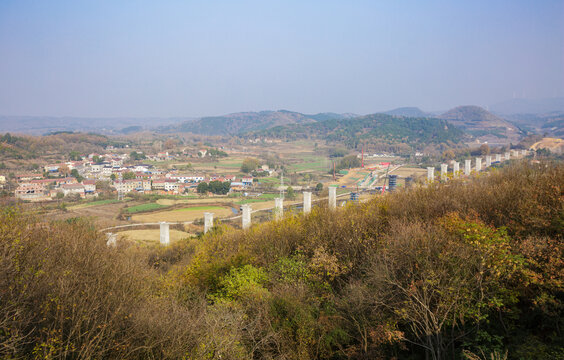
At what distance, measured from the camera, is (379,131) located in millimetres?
70062

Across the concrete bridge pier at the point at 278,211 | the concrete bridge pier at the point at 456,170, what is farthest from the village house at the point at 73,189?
the concrete bridge pier at the point at 456,170

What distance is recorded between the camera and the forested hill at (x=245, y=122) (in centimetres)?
11975

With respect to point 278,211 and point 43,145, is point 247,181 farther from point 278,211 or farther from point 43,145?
point 43,145

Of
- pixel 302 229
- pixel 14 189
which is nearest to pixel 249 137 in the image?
pixel 14 189

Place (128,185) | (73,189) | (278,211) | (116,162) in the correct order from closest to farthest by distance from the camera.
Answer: (278,211) → (73,189) → (128,185) → (116,162)

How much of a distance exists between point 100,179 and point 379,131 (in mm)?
54734

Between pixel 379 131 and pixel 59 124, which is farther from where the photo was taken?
pixel 59 124

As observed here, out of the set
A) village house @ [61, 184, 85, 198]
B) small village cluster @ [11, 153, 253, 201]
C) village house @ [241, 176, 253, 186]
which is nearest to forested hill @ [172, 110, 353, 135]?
small village cluster @ [11, 153, 253, 201]

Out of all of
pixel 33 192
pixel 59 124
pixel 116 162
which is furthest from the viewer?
pixel 59 124

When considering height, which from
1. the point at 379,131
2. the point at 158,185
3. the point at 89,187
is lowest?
the point at 158,185

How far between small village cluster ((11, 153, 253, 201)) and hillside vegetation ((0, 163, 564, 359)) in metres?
23.8

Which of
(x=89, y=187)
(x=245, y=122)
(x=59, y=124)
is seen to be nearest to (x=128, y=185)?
(x=89, y=187)

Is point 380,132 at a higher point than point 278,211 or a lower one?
higher

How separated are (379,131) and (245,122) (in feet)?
242
